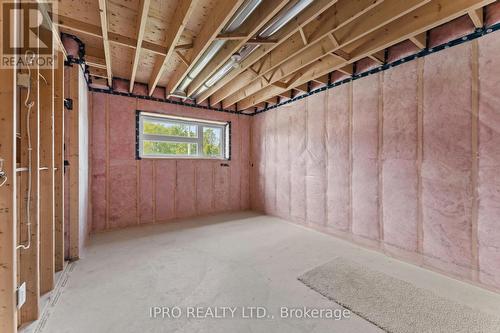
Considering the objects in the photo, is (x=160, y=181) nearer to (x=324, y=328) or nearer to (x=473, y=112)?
(x=324, y=328)

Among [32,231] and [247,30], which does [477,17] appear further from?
[32,231]

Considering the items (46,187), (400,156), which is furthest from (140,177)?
(400,156)

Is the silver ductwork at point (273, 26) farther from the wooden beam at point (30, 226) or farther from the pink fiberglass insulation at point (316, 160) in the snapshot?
the wooden beam at point (30, 226)

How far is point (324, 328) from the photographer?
1540 mm

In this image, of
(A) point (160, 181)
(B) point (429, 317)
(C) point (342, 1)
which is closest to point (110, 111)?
(A) point (160, 181)

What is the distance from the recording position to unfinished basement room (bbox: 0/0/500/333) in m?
1.56

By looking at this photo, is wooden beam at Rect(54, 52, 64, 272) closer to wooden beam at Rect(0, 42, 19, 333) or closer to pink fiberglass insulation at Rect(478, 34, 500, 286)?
wooden beam at Rect(0, 42, 19, 333)

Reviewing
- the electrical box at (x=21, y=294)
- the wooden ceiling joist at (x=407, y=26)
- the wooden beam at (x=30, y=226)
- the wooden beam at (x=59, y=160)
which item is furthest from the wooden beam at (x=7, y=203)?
the wooden ceiling joist at (x=407, y=26)

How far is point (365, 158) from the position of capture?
3.00 metres

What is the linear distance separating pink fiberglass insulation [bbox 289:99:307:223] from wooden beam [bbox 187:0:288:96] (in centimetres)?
181

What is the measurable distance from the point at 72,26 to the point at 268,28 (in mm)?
1885

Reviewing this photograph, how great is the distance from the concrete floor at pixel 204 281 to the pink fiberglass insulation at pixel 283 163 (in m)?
1.03

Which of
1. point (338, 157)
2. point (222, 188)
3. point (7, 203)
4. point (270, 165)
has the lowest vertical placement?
point (222, 188)

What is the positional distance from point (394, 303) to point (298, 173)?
252cm
